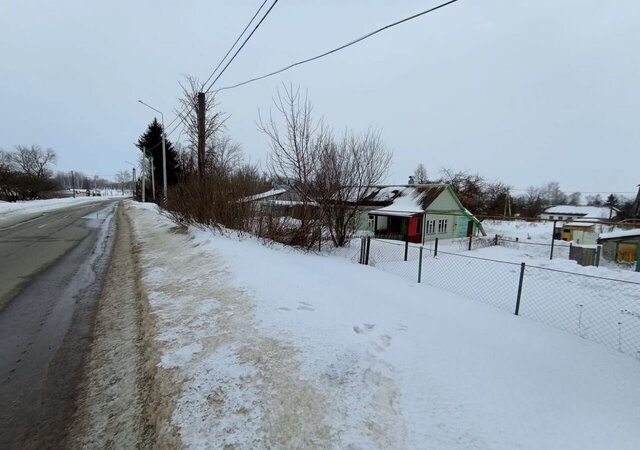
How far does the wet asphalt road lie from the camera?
105 inches

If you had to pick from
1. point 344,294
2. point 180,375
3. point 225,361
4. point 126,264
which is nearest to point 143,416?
point 180,375

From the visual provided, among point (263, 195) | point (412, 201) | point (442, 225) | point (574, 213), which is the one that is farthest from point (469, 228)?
point (574, 213)

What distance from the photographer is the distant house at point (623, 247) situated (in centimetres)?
1909

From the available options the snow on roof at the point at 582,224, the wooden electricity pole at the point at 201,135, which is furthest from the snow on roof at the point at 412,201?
the wooden electricity pole at the point at 201,135

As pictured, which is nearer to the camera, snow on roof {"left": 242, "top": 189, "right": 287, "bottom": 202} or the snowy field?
the snowy field

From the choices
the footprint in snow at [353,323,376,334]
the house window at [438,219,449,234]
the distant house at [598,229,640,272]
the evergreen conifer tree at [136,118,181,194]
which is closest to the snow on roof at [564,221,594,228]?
the distant house at [598,229,640,272]

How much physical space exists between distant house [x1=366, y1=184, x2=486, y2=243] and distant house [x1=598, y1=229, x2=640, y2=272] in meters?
11.2

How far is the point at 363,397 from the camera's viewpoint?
2.69 meters

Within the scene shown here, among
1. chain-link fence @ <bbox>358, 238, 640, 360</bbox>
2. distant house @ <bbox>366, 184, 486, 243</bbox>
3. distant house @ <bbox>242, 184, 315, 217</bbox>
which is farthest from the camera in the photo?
distant house @ <bbox>366, 184, 486, 243</bbox>

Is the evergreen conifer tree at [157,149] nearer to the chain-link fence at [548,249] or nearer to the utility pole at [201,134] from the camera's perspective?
the utility pole at [201,134]

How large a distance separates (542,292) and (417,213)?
15442 mm

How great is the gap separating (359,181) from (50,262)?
964 centimetres

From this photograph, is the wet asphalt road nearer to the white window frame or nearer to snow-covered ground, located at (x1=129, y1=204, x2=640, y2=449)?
snow-covered ground, located at (x1=129, y1=204, x2=640, y2=449)

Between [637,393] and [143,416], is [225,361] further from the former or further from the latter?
[637,393]
